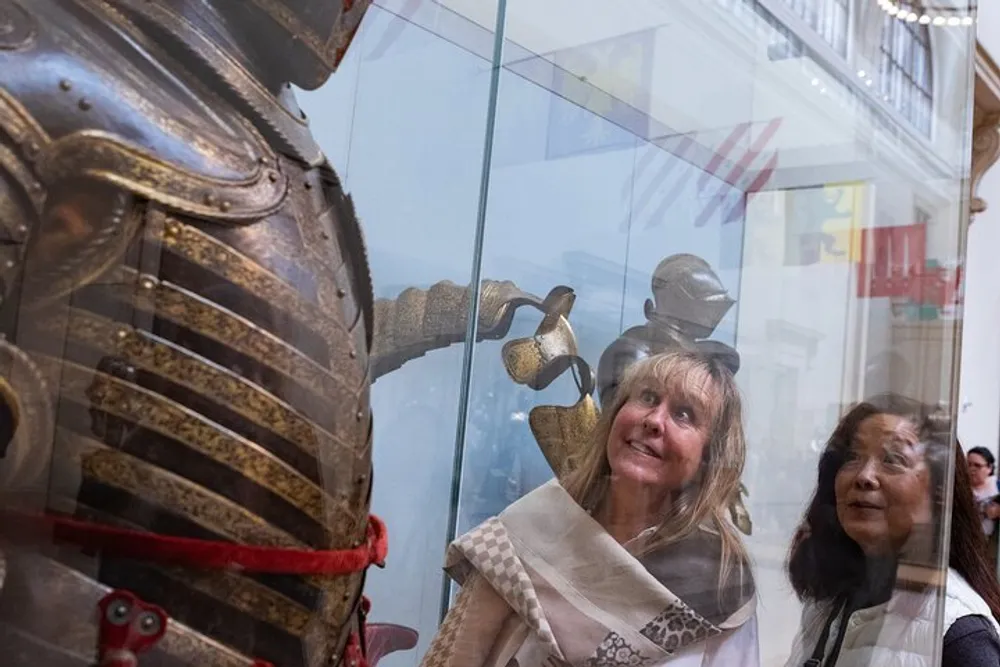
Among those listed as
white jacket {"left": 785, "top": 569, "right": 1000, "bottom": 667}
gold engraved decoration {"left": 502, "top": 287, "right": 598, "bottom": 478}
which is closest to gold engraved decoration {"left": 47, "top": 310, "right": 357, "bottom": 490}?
gold engraved decoration {"left": 502, "top": 287, "right": 598, "bottom": 478}

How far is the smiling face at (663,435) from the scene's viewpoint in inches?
Result: 42.9

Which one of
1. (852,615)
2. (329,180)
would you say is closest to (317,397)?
(329,180)

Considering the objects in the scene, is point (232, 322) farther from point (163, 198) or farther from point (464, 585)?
point (464, 585)

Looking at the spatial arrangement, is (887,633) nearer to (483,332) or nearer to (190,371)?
(483,332)

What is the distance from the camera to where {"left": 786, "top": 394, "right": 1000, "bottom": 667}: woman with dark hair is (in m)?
1.28

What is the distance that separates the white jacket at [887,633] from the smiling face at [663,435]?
290 mm

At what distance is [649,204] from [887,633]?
23.5 inches

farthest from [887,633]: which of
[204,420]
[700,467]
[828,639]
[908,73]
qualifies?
[204,420]

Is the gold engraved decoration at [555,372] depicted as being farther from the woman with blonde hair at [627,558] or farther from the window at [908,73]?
the window at [908,73]

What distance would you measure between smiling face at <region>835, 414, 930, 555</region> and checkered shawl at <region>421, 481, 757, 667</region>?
0.26 m

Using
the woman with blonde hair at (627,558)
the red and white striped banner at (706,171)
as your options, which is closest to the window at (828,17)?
the red and white striped banner at (706,171)

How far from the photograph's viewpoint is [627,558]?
1.07 m

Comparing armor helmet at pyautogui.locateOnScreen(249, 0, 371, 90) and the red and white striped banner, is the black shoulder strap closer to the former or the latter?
the red and white striped banner

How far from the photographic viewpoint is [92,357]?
685 millimetres
